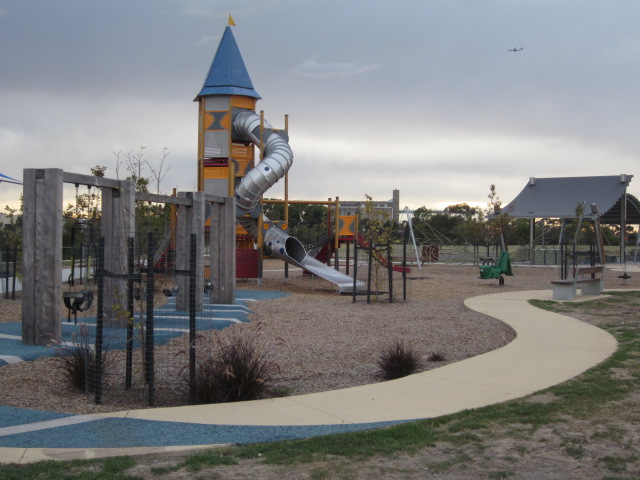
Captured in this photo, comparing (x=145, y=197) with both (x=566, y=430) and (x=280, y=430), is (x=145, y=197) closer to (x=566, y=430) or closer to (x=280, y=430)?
(x=280, y=430)

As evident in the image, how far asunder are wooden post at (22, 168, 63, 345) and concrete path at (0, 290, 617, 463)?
401cm

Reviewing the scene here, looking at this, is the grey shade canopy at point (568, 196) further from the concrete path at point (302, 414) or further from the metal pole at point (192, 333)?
the metal pole at point (192, 333)

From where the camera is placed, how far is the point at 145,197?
13.6 meters

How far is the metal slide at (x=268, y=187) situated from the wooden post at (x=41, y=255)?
1181 cm

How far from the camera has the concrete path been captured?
18.6 ft

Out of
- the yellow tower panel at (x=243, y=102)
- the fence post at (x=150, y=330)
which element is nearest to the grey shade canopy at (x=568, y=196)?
the yellow tower panel at (x=243, y=102)

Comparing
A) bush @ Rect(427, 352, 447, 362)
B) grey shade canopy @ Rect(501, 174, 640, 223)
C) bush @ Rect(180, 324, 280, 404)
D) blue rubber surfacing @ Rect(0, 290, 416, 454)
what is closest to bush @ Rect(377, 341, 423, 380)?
bush @ Rect(427, 352, 447, 362)

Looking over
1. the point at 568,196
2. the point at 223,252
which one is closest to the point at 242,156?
the point at 223,252

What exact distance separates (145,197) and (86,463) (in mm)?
8868

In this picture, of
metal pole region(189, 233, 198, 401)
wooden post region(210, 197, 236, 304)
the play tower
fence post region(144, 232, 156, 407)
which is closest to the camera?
fence post region(144, 232, 156, 407)

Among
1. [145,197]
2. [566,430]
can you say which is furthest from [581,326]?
[145,197]

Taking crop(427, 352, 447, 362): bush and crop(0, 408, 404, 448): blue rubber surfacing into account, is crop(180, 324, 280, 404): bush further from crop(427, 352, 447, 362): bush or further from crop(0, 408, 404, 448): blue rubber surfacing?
crop(427, 352, 447, 362): bush

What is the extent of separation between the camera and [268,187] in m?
22.8

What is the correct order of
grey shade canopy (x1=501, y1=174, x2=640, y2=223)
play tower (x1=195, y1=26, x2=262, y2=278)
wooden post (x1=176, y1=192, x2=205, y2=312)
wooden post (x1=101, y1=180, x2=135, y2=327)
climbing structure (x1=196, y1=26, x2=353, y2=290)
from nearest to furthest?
wooden post (x1=101, y1=180, x2=135, y2=327)
wooden post (x1=176, y1=192, x2=205, y2=312)
climbing structure (x1=196, y1=26, x2=353, y2=290)
play tower (x1=195, y1=26, x2=262, y2=278)
grey shade canopy (x1=501, y1=174, x2=640, y2=223)
